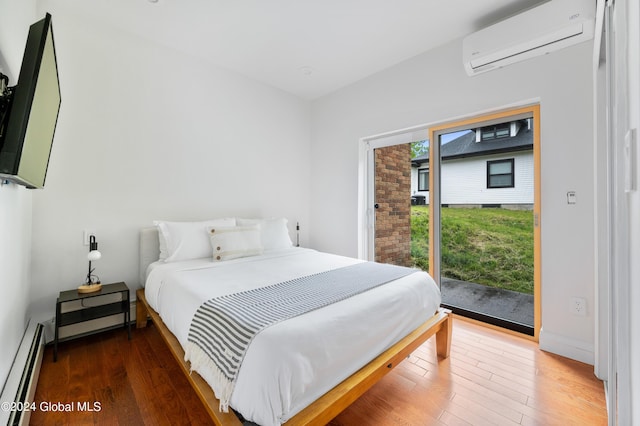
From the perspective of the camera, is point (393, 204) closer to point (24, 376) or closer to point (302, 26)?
point (302, 26)

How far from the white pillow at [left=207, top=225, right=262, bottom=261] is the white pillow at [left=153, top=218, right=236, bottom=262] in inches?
3.6

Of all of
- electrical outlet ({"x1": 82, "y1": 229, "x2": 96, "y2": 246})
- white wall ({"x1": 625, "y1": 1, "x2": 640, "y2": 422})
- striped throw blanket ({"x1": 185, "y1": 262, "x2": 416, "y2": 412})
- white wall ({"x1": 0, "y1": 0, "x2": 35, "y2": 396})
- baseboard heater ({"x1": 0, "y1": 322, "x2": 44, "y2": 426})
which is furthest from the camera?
electrical outlet ({"x1": 82, "y1": 229, "x2": 96, "y2": 246})

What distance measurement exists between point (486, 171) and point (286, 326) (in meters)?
2.60

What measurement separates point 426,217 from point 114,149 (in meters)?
3.27

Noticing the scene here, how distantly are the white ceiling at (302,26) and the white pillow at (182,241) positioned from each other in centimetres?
187

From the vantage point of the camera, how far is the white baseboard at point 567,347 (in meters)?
2.07

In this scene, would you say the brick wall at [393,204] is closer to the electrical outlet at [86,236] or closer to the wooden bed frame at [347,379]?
the wooden bed frame at [347,379]

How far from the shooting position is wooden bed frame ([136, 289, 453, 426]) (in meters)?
1.17

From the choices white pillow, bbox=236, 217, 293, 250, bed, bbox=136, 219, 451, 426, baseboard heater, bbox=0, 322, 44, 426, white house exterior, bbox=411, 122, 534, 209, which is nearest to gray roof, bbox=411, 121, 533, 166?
white house exterior, bbox=411, 122, 534, 209

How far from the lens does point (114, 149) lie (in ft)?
8.59

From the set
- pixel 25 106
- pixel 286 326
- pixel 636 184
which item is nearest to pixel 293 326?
pixel 286 326

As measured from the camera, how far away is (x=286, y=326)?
4.10 feet

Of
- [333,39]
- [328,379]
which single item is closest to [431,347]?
[328,379]

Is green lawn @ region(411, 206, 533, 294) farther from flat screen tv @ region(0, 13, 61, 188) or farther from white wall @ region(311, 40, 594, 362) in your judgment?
flat screen tv @ region(0, 13, 61, 188)
